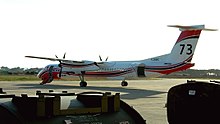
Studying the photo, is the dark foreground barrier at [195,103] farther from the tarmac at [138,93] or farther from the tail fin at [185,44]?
the tail fin at [185,44]

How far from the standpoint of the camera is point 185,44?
32.7m

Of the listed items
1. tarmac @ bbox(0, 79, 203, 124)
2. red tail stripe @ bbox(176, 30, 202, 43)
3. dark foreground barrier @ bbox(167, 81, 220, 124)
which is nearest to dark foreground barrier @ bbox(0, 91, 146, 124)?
dark foreground barrier @ bbox(167, 81, 220, 124)

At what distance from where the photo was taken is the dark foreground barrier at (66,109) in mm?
4531

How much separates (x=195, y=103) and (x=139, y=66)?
95.1ft

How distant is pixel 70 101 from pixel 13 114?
3.22 ft

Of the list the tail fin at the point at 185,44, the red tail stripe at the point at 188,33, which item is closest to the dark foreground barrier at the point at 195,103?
the tail fin at the point at 185,44

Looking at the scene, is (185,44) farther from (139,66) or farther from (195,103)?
(195,103)

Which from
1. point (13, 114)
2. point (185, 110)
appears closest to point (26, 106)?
point (13, 114)

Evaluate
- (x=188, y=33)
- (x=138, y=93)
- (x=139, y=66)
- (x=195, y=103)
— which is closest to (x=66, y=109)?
(x=195, y=103)

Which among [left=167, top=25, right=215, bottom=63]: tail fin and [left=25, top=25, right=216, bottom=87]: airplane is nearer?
[left=167, top=25, right=215, bottom=63]: tail fin

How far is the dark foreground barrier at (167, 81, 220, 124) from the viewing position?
650cm

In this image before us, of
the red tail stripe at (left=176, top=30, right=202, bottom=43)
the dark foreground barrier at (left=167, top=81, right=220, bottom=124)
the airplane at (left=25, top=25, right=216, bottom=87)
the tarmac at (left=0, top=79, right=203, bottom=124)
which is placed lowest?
the tarmac at (left=0, top=79, right=203, bottom=124)

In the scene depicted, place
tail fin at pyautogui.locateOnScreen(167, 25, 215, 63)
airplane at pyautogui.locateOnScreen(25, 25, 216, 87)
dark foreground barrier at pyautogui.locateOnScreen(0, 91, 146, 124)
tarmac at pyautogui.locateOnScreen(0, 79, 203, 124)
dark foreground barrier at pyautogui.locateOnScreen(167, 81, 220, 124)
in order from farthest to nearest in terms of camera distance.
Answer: airplane at pyautogui.locateOnScreen(25, 25, 216, 87), tail fin at pyautogui.locateOnScreen(167, 25, 215, 63), tarmac at pyautogui.locateOnScreen(0, 79, 203, 124), dark foreground barrier at pyautogui.locateOnScreen(167, 81, 220, 124), dark foreground barrier at pyautogui.locateOnScreen(0, 91, 146, 124)

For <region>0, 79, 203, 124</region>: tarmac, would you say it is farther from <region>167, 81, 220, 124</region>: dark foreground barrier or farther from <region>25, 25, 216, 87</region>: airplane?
<region>167, 81, 220, 124</region>: dark foreground barrier
